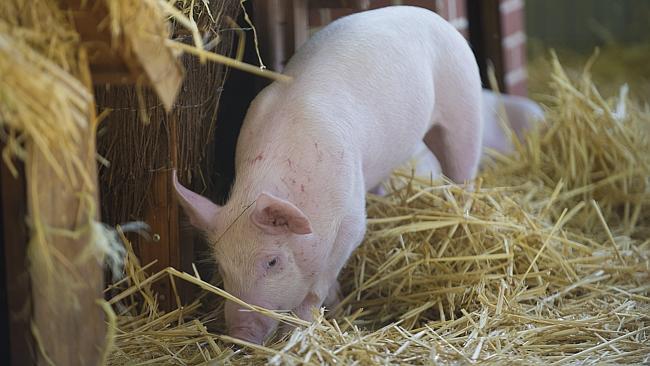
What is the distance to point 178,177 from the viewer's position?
3.63 metres

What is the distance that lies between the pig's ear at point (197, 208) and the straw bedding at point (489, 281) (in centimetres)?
23

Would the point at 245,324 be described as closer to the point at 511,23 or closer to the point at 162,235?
the point at 162,235

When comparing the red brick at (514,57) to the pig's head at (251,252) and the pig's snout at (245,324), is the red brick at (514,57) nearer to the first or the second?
the pig's head at (251,252)

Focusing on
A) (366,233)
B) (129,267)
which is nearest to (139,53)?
(129,267)

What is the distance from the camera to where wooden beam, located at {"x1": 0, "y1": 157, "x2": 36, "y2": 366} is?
247cm

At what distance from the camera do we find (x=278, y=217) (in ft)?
10.7

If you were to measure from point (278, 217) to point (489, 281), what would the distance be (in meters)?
0.95

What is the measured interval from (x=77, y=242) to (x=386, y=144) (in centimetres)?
172

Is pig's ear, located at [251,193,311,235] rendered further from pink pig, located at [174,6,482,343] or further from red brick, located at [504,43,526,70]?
red brick, located at [504,43,526,70]

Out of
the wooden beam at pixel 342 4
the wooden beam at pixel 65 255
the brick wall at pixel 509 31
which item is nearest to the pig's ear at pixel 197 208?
the wooden beam at pixel 65 255

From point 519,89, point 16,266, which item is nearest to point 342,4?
point 16,266

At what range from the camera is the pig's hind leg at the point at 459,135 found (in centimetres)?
424

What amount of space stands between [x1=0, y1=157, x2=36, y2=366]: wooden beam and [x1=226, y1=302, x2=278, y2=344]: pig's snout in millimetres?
916

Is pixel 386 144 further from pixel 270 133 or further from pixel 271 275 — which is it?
pixel 271 275
